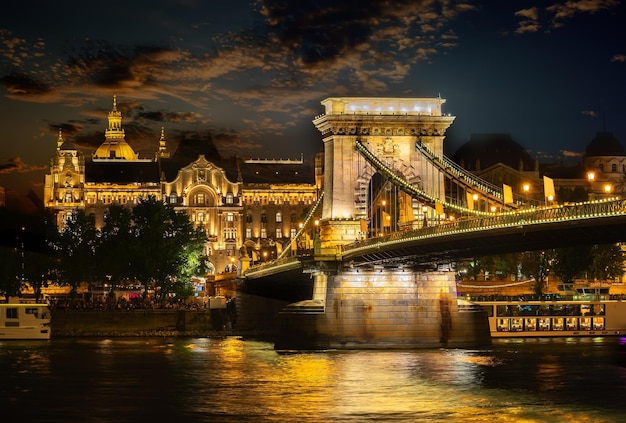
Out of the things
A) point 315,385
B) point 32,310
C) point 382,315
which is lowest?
point 315,385

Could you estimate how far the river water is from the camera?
157 feet

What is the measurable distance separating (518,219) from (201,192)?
13288 cm

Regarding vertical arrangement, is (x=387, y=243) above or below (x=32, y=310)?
above

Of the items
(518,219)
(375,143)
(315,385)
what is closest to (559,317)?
(375,143)

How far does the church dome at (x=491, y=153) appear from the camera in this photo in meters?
168

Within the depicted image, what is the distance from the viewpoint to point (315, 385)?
56406 mm

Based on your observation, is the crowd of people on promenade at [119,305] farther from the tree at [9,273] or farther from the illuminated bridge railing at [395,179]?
the illuminated bridge railing at [395,179]

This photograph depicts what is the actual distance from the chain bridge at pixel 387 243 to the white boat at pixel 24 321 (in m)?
16.0

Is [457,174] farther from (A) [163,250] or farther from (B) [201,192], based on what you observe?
(B) [201,192]

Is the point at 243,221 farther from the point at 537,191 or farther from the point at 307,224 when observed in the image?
the point at 307,224

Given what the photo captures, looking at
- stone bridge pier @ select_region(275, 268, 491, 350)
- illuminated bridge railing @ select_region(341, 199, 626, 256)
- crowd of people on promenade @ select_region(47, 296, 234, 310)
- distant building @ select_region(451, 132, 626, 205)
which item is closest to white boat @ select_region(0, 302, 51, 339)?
crowd of people on promenade @ select_region(47, 296, 234, 310)

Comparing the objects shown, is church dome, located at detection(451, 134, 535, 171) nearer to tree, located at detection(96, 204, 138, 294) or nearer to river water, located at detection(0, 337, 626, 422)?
tree, located at detection(96, 204, 138, 294)

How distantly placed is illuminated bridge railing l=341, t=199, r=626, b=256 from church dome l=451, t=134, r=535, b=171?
323ft

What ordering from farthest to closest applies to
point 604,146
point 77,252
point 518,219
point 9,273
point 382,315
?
point 604,146 < point 77,252 < point 9,273 < point 382,315 < point 518,219
